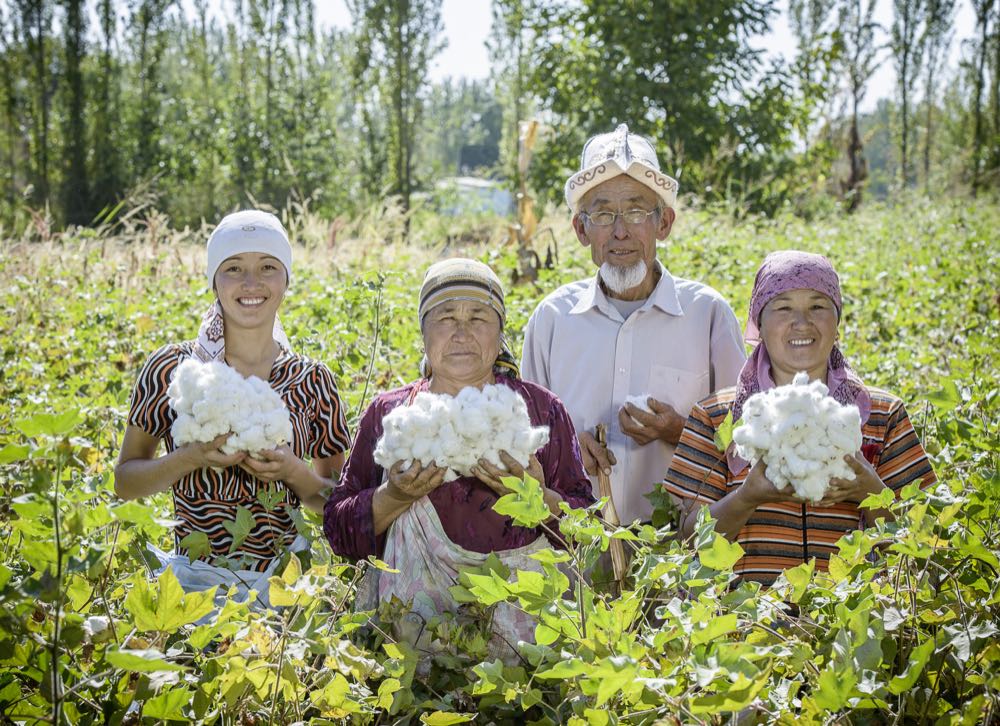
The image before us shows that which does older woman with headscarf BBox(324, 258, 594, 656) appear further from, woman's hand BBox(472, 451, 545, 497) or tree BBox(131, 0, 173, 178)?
tree BBox(131, 0, 173, 178)

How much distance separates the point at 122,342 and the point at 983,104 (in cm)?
2989

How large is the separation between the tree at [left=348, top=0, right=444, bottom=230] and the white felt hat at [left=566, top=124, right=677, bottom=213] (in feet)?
45.7

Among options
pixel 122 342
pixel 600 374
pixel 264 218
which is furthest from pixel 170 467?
pixel 122 342

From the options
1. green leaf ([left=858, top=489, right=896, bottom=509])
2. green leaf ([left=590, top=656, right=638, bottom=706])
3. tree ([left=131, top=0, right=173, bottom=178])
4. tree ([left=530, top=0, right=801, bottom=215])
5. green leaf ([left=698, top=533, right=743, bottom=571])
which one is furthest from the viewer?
tree ([left=131, top=0, right=173, bottom=178])

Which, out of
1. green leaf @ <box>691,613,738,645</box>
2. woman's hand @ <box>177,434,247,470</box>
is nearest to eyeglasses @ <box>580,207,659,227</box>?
woman's hand @ <box>177,434,247,470</box>

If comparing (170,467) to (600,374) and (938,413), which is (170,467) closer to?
(600,374)

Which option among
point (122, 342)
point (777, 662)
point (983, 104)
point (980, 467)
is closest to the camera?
point (777, 662)

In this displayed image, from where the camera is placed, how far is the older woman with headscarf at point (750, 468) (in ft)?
7.70

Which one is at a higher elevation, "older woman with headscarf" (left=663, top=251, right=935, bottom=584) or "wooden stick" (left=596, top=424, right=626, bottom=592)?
"older woman with headscarf" (left=663, top=251, right=935, bottom=584)

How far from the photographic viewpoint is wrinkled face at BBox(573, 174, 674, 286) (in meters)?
3.00

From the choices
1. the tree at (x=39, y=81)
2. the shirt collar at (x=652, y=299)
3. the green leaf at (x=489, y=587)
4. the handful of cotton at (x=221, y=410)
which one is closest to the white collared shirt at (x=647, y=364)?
the shirt collar at (x=652, y=299)

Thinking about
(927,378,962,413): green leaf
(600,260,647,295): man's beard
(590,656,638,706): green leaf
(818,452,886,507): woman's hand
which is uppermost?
(600,260,647,295): man's beard

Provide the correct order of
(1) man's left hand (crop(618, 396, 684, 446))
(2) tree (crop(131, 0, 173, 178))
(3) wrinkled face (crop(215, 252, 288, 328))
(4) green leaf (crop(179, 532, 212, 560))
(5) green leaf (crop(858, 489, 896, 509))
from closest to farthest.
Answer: (5) green leaf (crop(858, 489, 896, 509))
(4) green leaf (crop(179, 532, 212, 560))
(3) wrinkled face (crop(215, 252, 288, 328))
(1) man's left hand (crop(618, 396, 684, 446))
(2) tree (crop(131, 0, 173, 178))

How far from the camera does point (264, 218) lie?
2676mm
